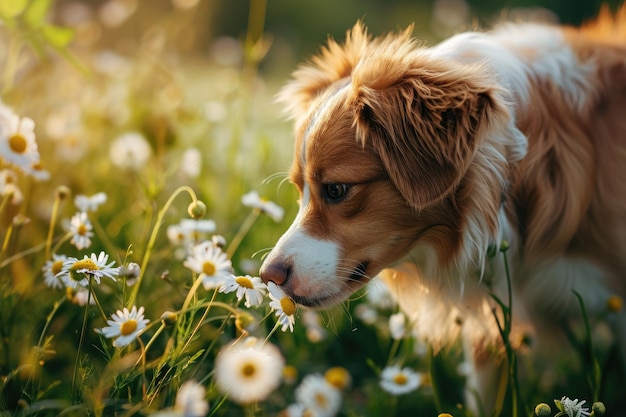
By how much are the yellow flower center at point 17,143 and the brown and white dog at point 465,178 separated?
905 millimetres

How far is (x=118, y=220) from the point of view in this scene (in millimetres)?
3441

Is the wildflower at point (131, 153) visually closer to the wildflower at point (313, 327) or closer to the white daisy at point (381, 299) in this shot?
the wildflower at point (313, 327)

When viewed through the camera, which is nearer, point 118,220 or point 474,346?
Result: point 474,346

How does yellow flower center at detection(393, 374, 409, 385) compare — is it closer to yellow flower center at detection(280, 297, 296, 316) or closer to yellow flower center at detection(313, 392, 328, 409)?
yellow flower center at detection(313, 392, 328, 409)

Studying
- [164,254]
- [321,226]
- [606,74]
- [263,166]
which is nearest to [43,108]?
[263,166]

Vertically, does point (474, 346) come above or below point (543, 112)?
below

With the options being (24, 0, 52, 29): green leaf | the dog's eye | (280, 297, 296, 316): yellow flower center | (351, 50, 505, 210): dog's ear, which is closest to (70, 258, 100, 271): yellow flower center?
(280, 297, 296, 316): yellow flower center

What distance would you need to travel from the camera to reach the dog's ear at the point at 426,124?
213 centimetres

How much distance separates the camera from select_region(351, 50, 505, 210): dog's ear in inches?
84.0

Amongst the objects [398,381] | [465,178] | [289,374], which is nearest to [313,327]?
[289,374]

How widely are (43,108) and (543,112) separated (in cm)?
294

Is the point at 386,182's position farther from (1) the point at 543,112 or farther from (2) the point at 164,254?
(2) the point at 164,254

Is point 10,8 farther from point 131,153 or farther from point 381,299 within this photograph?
point 381,299

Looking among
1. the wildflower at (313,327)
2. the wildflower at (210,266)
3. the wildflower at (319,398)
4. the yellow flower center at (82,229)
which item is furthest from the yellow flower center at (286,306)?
the wildflower at (313,327)
